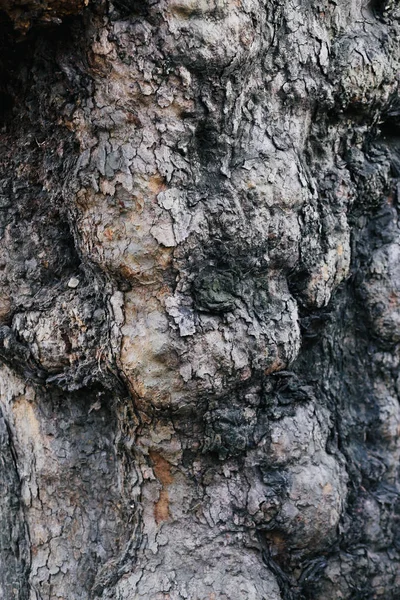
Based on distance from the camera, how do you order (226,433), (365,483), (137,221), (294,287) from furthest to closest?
(365,483) < (294,287) < (226,433) < (137,221)

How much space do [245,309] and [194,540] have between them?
505 mm

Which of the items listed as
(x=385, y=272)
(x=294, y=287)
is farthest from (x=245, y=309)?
(x=385, y=272)

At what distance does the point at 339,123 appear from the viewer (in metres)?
1.64

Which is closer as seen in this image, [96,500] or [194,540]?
[194,540]

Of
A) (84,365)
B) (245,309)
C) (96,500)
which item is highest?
(245,309)

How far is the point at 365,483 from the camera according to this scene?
175cm

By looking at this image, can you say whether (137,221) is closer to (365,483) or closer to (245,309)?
(245,309)

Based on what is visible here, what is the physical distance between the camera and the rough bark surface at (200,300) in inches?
52.9

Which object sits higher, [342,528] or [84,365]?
[84,365]

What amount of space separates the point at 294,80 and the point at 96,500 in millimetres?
1015

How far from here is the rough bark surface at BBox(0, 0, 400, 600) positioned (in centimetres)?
134

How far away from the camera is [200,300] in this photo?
139 centimetres

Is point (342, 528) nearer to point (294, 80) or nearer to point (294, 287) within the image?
→ point (294, 287)

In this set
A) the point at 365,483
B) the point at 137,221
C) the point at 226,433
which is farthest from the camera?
the point at 365,483
